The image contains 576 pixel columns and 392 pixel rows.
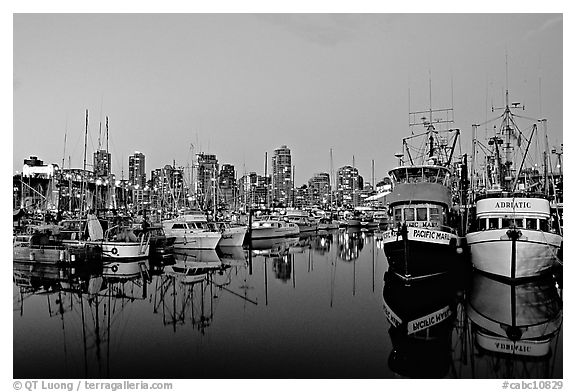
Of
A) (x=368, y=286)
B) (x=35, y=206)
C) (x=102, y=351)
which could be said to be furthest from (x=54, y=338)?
(x=35, y=206)

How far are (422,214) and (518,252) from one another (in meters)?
2.51

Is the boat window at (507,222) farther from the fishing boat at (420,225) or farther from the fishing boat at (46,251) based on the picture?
the fishing boat at (46,251)

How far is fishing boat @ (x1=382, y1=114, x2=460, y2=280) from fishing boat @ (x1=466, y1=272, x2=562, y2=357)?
110cm

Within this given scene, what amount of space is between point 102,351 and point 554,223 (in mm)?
13143

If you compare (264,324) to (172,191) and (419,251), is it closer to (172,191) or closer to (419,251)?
(419,251)

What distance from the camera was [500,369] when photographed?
6.04 meters

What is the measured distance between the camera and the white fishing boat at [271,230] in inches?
1105

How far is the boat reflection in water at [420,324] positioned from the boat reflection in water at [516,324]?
0.46 m

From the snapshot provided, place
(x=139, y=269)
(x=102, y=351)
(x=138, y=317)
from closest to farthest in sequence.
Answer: (x=102, y=351) < (x=138, y=317) < (x=139, y=269)

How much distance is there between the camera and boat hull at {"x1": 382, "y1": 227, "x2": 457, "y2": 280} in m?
11.0

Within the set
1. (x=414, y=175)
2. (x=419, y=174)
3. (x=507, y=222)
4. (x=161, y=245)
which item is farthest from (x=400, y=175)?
(x=161, y=245)

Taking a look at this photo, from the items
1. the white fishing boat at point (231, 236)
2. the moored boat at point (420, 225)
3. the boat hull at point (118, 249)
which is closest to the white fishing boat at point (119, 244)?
the boat hull at point (118, 249)

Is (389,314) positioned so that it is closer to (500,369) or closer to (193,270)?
(500,369)

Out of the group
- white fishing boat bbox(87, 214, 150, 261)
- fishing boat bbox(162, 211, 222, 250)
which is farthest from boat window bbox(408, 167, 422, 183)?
fishing boat bbox(162, 211, 222, 250)
